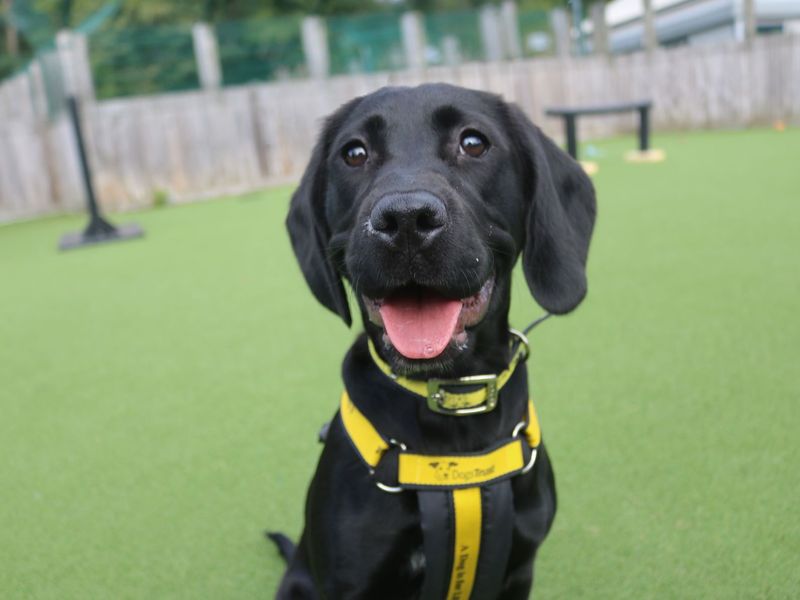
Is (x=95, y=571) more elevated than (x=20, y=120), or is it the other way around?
(x=20, y=120)

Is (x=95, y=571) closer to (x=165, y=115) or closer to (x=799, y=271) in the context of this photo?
(x=799, y=271)

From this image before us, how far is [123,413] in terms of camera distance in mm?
3602

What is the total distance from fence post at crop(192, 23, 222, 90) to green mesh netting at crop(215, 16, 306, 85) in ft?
0.62

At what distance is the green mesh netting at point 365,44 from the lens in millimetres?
12945

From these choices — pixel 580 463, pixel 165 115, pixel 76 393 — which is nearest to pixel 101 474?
pixel 76 393

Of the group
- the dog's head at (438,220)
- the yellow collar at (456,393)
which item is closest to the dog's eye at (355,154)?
the dog's head at (438,220)

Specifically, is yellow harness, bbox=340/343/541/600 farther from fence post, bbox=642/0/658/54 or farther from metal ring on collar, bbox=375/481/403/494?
fence post, bbox=642/0/658/54

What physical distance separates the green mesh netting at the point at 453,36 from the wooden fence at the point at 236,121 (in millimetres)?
368

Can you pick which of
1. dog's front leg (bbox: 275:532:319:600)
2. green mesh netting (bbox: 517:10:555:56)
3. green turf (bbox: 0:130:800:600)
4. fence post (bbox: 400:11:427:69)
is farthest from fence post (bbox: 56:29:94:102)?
dog's front leg (bbox: 275:532:319:600)

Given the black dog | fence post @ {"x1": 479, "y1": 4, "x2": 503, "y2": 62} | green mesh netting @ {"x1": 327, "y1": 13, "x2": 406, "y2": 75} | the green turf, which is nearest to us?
the black dog

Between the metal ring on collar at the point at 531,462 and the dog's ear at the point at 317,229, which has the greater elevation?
the dog's ear at the point at 317,229

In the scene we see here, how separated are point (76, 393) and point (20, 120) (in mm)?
9130

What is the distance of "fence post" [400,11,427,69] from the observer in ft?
44.7

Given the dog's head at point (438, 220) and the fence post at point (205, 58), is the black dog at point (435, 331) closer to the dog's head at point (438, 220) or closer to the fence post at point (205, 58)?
the dog's head at point (438, 220)
